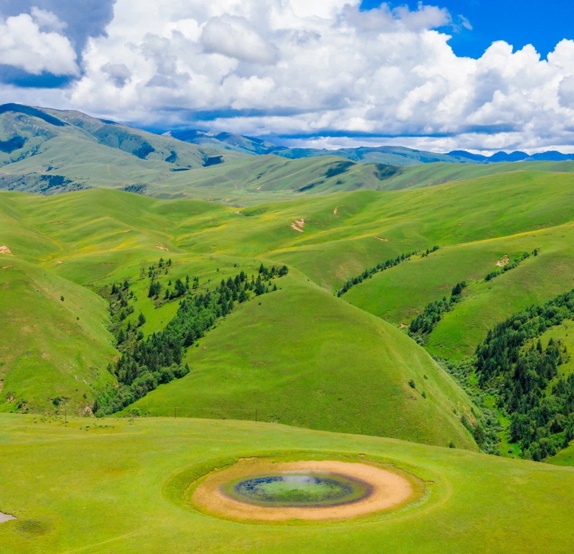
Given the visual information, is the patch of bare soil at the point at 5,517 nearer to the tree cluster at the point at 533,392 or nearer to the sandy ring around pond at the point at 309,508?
the sandy ring around pond at the point at 309,508

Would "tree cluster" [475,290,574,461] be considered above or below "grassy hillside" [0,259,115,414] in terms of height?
below

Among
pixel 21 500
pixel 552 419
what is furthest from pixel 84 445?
pixel 552 419

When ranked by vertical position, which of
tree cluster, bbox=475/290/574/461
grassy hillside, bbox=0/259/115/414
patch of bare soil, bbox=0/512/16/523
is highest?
grassy hillside, bbox=0/259/115/414

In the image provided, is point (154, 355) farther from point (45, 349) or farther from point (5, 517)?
point (5, 517)

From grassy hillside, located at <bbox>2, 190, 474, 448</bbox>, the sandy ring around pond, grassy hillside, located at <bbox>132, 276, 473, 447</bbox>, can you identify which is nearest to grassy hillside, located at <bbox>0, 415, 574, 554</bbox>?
the sandy ring around pond

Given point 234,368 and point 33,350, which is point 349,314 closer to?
point 234,368

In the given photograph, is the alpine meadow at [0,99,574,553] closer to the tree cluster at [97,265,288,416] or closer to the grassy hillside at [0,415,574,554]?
the grassy hillside at [0,415,574,554]
